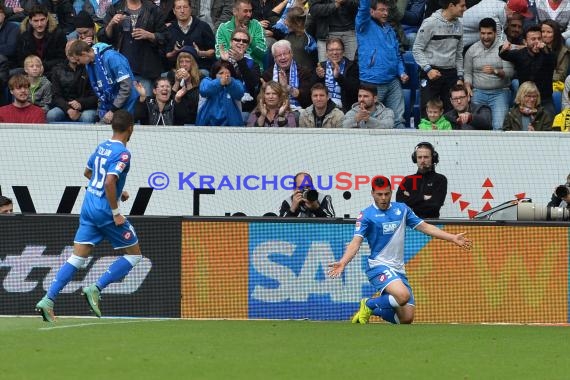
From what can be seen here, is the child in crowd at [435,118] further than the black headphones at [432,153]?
Yes

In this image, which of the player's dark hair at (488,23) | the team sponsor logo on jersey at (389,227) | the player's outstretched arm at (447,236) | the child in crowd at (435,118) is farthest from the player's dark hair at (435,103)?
the team sponsor logo on jersey at (389,227)

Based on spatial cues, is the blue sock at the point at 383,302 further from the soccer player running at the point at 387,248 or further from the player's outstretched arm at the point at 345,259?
the player's outstretched arm at the point at 345,259

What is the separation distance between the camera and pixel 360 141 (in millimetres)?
17641

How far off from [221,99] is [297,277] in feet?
9.18

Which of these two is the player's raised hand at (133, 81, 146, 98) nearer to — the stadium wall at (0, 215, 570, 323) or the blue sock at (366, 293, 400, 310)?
the stadium wall at (0, 215, 570, 323)

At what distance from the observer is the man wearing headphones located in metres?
16.9

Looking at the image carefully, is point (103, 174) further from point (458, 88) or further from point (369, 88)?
point (458, 88)

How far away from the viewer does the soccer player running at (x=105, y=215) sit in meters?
13.3

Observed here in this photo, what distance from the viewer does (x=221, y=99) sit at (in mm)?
18062

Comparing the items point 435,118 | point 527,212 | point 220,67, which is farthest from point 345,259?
point 220,67

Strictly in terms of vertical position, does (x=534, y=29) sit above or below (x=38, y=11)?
below

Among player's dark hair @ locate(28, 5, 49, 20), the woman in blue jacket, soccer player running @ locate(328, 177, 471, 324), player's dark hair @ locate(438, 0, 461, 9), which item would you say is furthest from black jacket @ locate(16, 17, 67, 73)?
soccer player running @ locate(328, 177, 471, 324)

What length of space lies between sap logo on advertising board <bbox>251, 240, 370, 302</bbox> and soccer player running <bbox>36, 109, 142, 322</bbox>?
3.02 metres

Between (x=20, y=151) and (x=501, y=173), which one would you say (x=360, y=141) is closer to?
(x=501, y=173)
